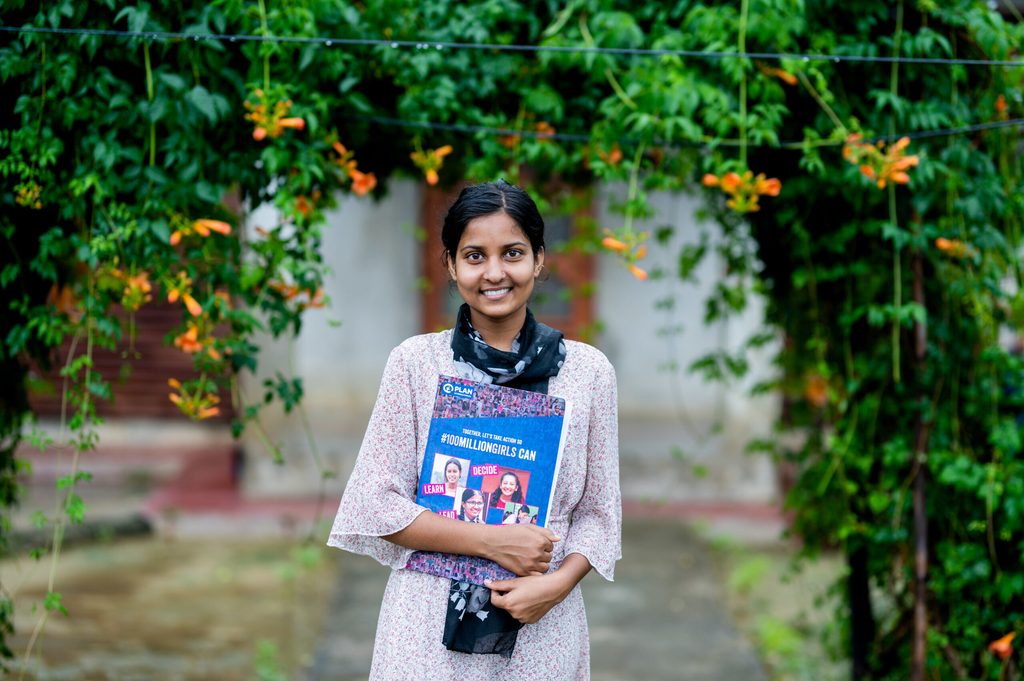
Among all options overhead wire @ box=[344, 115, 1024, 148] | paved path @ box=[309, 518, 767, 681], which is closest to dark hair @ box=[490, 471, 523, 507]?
overhead wire @ box=[344, 115, 1024, 148]

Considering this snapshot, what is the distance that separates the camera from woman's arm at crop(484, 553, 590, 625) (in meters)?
1.97

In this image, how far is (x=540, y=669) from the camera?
81.5 inches

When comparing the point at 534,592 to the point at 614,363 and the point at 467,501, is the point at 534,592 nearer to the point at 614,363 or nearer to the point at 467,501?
the point at 467,501

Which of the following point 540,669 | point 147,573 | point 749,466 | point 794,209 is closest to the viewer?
point 540,669

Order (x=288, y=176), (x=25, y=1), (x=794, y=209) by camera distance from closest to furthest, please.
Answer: (x=25, y=1) < (x=288, y=176) < (x=794, y=209)

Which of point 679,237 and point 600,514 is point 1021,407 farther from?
point 679,237

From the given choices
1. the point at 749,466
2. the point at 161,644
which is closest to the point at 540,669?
the point at 161,644

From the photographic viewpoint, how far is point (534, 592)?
6.49 feet

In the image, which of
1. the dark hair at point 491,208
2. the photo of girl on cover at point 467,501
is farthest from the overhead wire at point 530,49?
the photo of girl on cover at point 467,501

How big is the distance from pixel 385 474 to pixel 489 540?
0.23 metres

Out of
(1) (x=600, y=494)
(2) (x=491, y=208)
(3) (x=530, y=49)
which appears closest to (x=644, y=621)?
(3) (x=530, y=49)

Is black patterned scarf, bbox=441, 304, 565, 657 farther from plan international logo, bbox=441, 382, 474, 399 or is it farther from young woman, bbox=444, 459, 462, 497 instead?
young woman, bbox=444, 459, 462, 497

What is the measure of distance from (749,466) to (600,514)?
562 cm

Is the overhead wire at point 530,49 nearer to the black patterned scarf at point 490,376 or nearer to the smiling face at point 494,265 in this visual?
the smiling face at point 494,265
